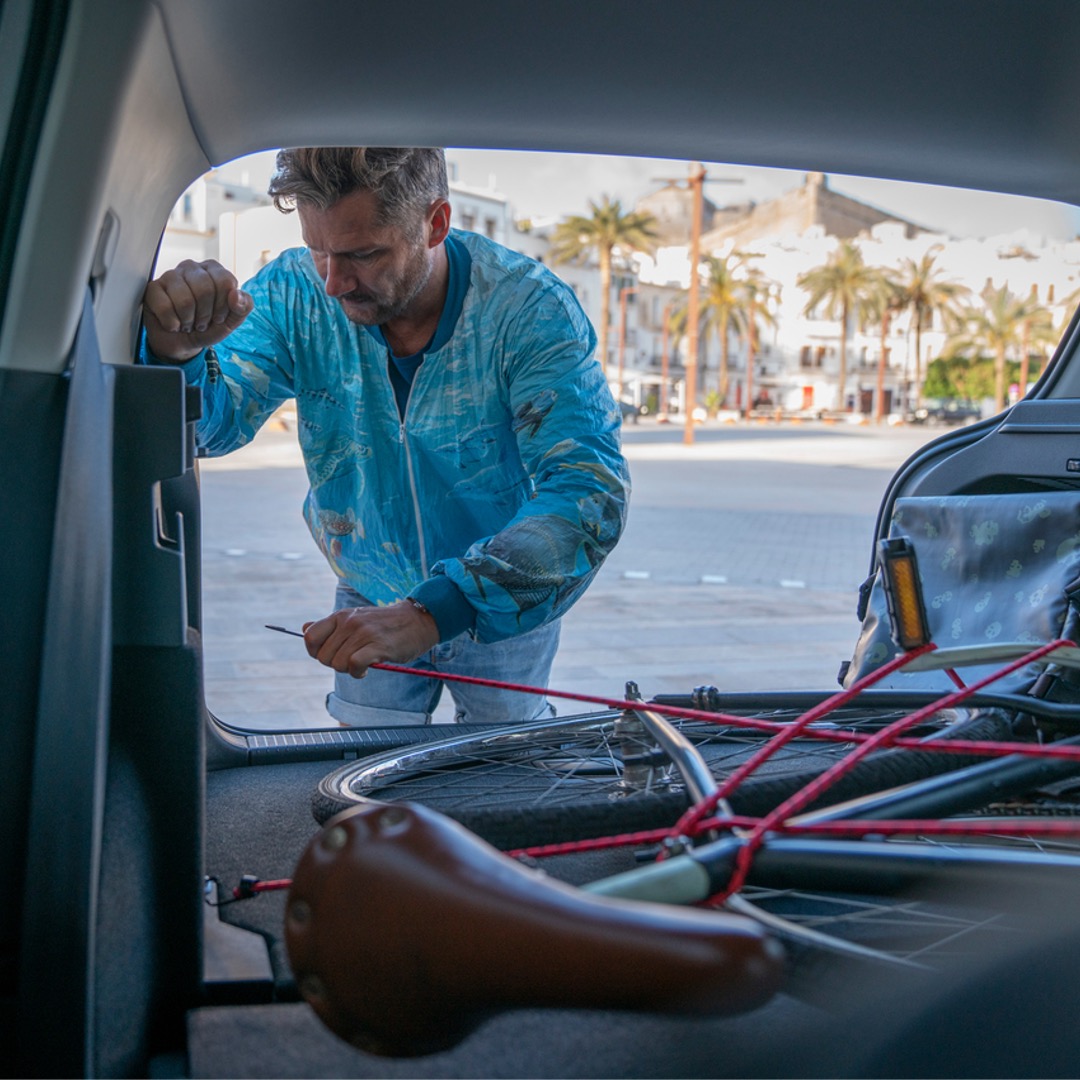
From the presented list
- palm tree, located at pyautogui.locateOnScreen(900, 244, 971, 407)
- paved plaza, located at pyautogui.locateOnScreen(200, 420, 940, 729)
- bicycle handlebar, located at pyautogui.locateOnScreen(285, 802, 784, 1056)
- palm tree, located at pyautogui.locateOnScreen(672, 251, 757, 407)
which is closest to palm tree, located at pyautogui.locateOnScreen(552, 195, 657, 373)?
palm tree, located at pyautogui.locateOnScreen(672, 251, 757, 407)

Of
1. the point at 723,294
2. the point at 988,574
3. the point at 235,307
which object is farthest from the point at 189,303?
the point at 723,294

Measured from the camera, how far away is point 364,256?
2502 mm

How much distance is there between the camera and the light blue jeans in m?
2.97

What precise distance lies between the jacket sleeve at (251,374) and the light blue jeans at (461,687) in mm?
571

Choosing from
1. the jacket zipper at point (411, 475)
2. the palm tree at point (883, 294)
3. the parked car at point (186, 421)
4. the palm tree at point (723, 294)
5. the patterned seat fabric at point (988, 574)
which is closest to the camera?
the parked car at point (186, 421)

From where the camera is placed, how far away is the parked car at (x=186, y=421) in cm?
111

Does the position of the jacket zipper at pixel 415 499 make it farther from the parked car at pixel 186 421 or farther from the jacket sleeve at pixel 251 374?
the parked car at pixel 186 421

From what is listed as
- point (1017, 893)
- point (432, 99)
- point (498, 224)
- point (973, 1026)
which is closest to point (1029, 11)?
point (432, 99)

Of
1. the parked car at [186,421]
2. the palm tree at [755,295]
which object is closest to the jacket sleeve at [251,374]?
the parked car at [186,421]

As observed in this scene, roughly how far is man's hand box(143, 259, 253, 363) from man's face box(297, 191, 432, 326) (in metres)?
0.60

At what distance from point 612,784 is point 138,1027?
32.8 inches

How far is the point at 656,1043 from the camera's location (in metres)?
1.22

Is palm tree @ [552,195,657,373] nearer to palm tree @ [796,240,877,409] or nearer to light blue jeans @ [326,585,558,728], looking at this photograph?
palm tree @ [796,240,877,409]

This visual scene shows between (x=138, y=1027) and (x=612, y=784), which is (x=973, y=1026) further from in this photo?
(x=612, y=784)
